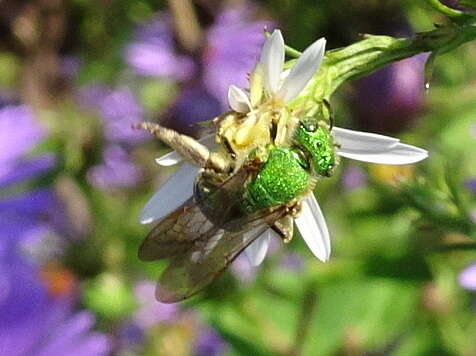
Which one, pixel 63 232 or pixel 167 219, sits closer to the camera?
pixel 167 219

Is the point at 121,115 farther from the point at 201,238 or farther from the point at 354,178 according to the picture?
the point at 201,238

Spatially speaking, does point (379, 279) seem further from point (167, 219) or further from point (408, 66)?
point (167, 219)

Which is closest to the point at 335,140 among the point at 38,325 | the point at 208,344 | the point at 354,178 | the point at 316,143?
the point at 316,143

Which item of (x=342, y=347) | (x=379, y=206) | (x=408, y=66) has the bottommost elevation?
(x=342, y=347)

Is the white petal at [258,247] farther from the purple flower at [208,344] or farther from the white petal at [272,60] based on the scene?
the purple flower at [208,344]

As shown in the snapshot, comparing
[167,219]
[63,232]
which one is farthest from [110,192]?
[167,219]

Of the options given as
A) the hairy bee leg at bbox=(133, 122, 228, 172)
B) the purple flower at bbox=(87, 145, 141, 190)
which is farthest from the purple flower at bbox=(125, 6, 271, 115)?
the hairy bee leg at bbox=(133, 122, 228, 172)
